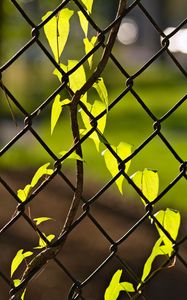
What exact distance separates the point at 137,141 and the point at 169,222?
9.16 meters

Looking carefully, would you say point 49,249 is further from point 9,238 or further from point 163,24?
A: point 163,24

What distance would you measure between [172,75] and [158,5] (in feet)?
27.4

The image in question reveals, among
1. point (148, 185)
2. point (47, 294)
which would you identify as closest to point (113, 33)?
point (148, 185)

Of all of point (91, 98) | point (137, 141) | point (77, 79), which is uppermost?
point (77, 79)

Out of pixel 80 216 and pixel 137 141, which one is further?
pixel 137 141

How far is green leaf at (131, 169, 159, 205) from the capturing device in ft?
6.77

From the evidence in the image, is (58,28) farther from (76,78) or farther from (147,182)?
(147,182)

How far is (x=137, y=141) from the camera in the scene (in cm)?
1129

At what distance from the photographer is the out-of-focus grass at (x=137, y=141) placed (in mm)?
9195

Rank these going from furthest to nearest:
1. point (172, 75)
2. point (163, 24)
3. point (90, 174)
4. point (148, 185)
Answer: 1. point (163, 24)
2. point (172, 75)
3. point (90, 174)
4. point (148, 185)

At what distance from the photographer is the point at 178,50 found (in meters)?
20.5

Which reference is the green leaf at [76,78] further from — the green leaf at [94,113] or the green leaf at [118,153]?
the green leaf at [118,153]

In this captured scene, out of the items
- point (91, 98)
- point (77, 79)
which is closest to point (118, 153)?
point (77, 79)

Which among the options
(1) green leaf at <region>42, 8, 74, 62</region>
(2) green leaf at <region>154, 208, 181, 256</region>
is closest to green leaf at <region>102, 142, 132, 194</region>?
(2) green leaf at <region>154, 208, 181, 256</region>
